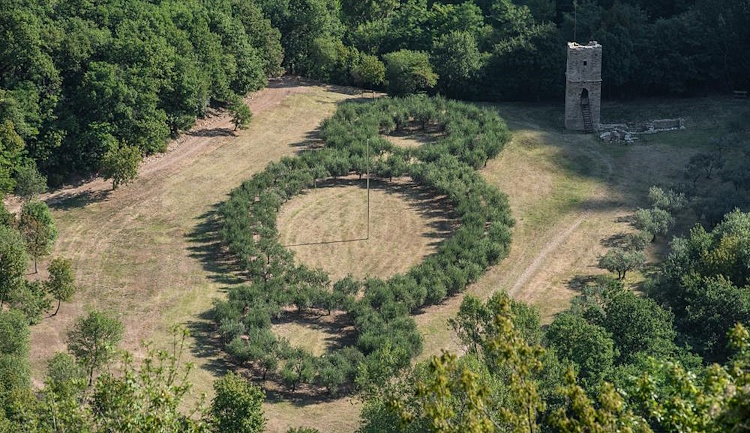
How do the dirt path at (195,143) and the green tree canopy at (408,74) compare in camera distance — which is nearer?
the dirt path at (195,143)

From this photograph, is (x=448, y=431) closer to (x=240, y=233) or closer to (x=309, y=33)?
(x=240, y=233)

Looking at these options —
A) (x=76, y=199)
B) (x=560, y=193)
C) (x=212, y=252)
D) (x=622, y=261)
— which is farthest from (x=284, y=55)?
(x=622, y=261)

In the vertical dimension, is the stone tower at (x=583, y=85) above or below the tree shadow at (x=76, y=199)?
above

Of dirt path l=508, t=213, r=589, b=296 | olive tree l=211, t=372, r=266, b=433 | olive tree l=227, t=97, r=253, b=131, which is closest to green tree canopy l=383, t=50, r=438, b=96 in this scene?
olive tree l=227, t=97, r=253, b=131

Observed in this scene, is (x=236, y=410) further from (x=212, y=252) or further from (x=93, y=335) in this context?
(x=212, y=252)

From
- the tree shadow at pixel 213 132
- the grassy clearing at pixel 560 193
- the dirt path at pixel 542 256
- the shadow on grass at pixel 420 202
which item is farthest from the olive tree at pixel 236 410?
the tree shadow at pixel 213 132

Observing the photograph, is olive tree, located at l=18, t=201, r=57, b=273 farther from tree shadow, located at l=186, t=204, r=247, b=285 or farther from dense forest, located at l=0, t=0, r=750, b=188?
tree shadow, located at l=186, t=204, r=247, b=285

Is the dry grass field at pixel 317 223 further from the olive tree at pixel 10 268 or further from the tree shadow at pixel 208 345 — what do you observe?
the olive tree at pixel 10 268
